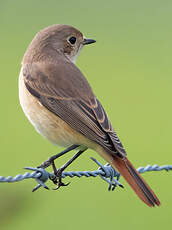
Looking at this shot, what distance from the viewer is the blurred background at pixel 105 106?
7.59m

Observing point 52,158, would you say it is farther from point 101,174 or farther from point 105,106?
point 105,106

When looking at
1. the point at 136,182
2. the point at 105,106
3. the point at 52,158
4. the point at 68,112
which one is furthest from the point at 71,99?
the point at 105,106

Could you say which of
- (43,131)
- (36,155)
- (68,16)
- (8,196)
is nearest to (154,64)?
(68,16)

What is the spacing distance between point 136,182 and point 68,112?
2.82ft

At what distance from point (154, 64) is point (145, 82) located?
0.90 meters

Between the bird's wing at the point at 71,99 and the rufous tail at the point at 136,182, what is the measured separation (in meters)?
0.08

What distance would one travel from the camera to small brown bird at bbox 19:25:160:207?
5461 millimetres

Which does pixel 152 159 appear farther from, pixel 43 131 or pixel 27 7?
pixel 27 7

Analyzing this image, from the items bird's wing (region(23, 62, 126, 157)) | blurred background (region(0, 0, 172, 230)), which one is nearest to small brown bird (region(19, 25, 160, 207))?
bird's wing (region(23, 62, 126, 157))

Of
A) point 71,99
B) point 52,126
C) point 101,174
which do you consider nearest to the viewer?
point 101,174

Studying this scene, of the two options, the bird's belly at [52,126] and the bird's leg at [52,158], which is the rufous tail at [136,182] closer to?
the bird's belly at [52,126]

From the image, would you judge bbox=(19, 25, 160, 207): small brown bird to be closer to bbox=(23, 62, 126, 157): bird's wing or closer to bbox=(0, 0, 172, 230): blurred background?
bbox=(23, 62, 126, 157): bird's wing

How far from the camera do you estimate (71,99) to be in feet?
19.0

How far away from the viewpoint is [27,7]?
1338 cm
